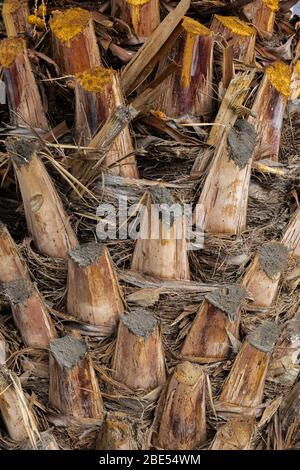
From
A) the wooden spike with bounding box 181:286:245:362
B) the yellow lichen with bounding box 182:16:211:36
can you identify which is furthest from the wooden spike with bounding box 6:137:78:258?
the yellow lichen with bounding box 182:16:211:36

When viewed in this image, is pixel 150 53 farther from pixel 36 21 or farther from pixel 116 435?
pixel 116 435

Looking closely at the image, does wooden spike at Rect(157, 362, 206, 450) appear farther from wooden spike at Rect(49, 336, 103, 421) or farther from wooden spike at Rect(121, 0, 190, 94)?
wooden spike at Rect(121, 0, 190, 94)

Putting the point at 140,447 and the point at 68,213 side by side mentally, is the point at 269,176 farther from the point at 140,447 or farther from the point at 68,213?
the point at 140,447

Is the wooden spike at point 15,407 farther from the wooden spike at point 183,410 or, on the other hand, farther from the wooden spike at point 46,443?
the wooden spike at point 183,410

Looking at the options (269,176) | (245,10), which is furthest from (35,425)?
(245,10)

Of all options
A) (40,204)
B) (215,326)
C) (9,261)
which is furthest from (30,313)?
(215,326)

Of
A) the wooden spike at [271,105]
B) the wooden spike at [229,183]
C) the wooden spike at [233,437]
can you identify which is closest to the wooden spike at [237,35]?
the wooden spike at [271,105]

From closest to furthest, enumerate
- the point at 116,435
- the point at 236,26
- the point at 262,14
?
the point at 116,435, the point at 236,26, the point at 262,14
